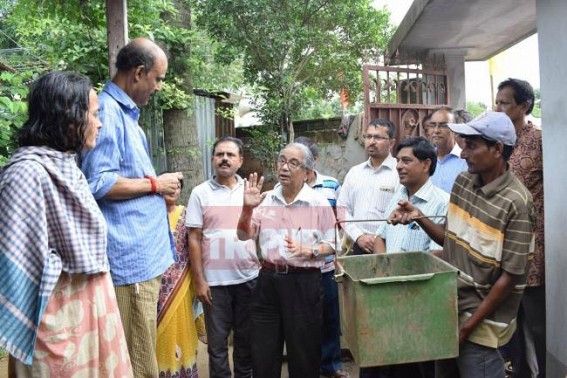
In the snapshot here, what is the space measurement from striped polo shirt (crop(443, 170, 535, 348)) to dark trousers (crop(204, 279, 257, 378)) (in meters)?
1.73

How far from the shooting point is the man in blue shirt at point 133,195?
244 centimetres

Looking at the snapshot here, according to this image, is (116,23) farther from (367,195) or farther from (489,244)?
(489,244)

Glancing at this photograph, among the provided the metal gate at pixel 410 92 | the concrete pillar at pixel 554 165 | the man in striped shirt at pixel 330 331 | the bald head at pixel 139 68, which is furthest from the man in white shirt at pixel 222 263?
the metal gate at pixel 410 92

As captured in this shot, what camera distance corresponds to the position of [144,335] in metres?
2.59

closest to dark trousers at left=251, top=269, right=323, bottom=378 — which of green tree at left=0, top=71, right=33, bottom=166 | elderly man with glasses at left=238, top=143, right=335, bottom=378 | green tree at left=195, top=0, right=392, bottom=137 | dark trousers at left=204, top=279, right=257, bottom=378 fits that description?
elderly man with glasses at left=238, top=143, right=335, bottom=378

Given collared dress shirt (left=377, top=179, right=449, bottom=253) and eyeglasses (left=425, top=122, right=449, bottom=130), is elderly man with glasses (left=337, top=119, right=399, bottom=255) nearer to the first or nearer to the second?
eyeglasses (left=425, top=122, right=449, bottom=130)

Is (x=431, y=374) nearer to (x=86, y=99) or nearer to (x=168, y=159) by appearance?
(x=86, y=99)

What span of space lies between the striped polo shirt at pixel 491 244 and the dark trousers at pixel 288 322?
115 cm

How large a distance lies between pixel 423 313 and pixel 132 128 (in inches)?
63.6

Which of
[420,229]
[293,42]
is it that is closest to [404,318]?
[420,229]

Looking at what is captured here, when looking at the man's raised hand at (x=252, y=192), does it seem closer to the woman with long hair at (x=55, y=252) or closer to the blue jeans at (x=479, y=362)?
the woman with long hair at (x=55, y=252)

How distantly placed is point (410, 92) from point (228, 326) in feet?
13.6

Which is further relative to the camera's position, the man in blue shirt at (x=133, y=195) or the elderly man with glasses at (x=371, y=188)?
the elderly man with glasses at (x=371, y=188)

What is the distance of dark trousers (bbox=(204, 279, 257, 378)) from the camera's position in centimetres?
377
